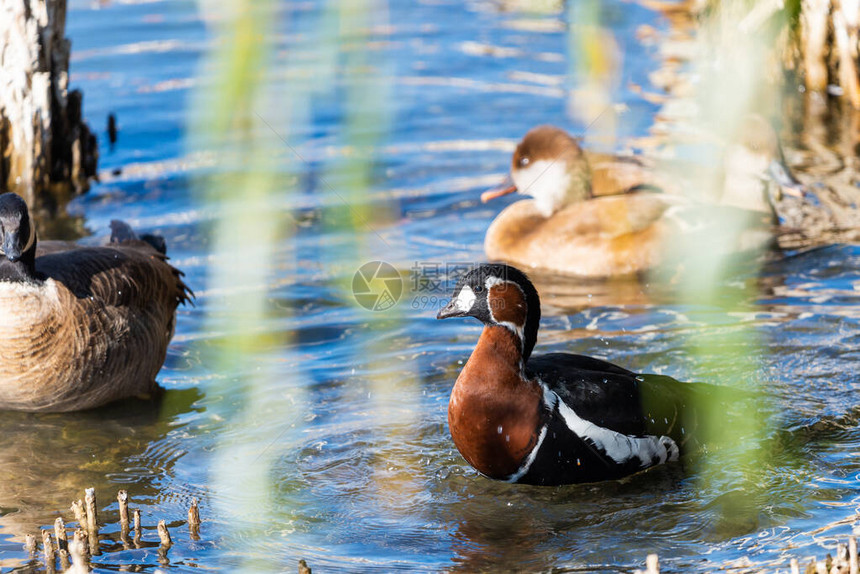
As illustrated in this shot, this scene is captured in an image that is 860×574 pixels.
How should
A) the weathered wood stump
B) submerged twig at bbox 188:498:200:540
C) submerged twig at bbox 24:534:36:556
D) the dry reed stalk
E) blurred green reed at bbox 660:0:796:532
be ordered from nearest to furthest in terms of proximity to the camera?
blurred green reed at bbox 660:0:796:532, submerged twig at bbox 24:534:36:556, submerged twig at bbox 188:498:200:540, the weathered wood stump, the dry reed stalk

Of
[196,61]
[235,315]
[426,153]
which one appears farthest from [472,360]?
[196,61]

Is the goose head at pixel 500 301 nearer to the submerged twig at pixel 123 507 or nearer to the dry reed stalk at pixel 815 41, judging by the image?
the submerged twig at pixel 123 507

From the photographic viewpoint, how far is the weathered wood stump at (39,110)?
32.7 ft

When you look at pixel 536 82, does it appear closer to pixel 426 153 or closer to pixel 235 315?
pixel 426 153

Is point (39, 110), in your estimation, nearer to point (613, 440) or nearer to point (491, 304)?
point (491, 304)

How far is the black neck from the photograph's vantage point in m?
6.46

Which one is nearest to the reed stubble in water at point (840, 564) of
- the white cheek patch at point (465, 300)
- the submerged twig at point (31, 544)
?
the white cheek patch at point (465, 300)

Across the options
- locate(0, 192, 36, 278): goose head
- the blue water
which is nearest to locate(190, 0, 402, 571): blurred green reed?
the blue water

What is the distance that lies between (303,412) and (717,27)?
4.15m

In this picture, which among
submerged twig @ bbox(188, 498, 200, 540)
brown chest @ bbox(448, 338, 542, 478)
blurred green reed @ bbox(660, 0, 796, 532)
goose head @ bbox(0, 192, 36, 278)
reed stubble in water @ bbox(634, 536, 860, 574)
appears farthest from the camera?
goose head @ bbox(0, 192, 36, 278)

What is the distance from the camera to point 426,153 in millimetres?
12188

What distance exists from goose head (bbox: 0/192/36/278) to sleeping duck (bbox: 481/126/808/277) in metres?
4.31

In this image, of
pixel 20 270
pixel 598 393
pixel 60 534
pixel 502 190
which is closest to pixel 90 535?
pixel 60 534

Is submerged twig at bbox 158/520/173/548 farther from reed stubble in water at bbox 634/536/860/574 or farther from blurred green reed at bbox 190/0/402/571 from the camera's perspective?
blurred green reed at bbox 190/0/402/571
